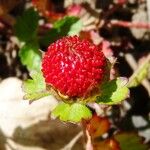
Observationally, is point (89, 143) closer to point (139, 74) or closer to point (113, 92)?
point (113, 92)

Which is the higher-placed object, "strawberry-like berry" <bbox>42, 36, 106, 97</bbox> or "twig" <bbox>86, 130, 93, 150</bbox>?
"strawberry-like berry" <bbox>42, 36, 106, 97</bbox>

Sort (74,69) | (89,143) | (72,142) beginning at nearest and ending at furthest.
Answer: (74,69) → (89,143) → (72,142)

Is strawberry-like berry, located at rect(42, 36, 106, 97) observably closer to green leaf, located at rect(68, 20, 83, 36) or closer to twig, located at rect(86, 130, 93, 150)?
twig, located at rect(86, 130, 93, 150)

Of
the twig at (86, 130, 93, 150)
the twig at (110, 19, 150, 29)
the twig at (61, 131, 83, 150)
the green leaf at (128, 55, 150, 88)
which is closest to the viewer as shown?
the twig at (86, 130, 93, 150)

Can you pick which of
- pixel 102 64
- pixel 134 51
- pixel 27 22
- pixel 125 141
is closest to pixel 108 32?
pixel 134 51

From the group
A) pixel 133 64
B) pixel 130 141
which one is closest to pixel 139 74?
pixel 133 64

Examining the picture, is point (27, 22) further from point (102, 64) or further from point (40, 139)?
point (102, 64)

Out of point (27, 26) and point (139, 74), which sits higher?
point (27, 26)

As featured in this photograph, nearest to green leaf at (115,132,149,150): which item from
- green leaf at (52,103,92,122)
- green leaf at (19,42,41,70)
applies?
green leaf at (19,42,41,70)
